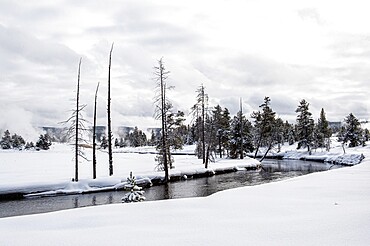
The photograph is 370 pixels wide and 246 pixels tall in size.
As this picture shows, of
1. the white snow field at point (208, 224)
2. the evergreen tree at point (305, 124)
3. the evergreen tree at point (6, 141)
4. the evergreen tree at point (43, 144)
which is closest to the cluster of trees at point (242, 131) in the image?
the evergreen tree at point (305, 124)

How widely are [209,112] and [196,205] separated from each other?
3391cm

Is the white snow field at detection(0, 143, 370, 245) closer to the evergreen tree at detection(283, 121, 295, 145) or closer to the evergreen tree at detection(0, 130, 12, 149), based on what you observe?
the evergreen tree at detection(283, 121, 295, 145)

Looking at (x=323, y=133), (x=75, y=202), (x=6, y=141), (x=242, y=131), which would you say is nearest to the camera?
(x=75, y=202)

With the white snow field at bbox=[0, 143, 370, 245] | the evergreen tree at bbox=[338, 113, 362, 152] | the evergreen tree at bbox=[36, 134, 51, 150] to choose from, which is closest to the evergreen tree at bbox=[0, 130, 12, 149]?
the evergreen tree at bbox=[36, 134, 51, 150]

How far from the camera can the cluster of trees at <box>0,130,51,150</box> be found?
92.4m

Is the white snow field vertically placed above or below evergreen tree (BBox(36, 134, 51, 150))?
below

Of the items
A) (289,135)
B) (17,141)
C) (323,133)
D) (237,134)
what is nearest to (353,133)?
(323,133)

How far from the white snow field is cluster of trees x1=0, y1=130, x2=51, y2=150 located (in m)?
90.5

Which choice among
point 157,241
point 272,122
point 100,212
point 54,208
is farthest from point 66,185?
point 272,122

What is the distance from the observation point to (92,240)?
572cm

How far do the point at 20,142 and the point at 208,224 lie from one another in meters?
115

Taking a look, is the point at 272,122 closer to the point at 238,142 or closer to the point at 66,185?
the point at 238,142

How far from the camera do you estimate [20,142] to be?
351 ft

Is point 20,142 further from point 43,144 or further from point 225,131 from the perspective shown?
point 225,131
